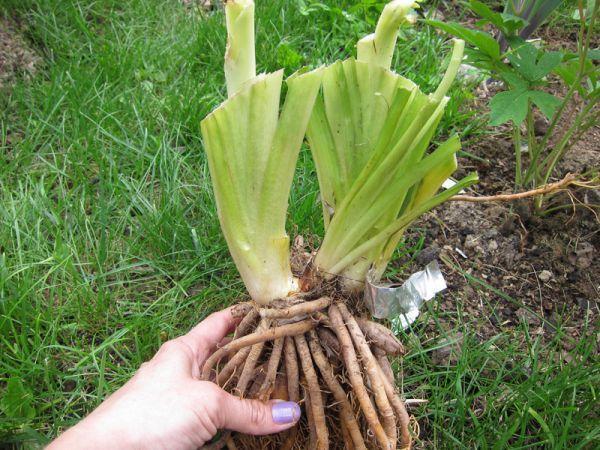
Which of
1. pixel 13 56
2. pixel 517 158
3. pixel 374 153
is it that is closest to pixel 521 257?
pixel 517 158

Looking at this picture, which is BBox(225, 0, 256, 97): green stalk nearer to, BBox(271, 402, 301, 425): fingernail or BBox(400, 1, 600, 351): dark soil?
BBox(271, 402, 301, 425): fingernail

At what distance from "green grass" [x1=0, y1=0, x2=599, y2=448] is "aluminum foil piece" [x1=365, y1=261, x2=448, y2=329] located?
1.28 ft

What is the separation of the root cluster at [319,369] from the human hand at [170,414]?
59 millimetres

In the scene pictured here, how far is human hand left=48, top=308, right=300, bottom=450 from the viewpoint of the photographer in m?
1.15

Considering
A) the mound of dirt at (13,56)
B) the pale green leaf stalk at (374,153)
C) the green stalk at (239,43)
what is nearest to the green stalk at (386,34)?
the pale green leaf stalk at (374,153)

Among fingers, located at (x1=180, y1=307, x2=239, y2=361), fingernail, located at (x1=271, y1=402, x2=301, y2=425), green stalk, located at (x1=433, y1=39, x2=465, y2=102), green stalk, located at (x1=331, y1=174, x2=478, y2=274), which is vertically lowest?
fingernail, located at (x1=271, y1=402, x2=301, y2=425)

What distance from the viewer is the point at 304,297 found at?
140 cm

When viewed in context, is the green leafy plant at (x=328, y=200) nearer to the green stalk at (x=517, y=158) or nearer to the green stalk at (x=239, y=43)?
the green stalk at (x=239, y=43)

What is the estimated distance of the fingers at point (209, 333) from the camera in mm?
1482

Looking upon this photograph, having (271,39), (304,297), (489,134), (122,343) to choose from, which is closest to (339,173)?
(304,297)

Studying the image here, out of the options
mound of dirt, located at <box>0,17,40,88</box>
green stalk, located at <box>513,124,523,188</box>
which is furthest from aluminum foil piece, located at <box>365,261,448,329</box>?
mound of dirt, located at <box>0,17,40,88</box>

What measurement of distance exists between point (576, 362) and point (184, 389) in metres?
1.17

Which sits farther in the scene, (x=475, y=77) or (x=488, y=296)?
(x=475, y=77)

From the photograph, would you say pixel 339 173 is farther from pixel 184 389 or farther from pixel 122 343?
pixel 122 343
